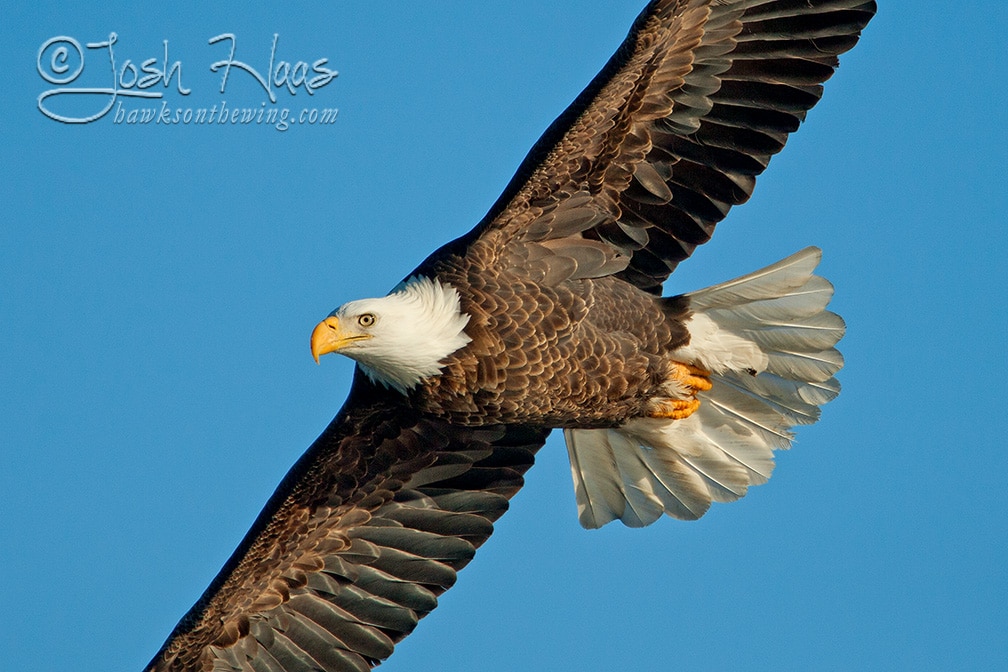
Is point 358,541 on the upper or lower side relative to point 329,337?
lower

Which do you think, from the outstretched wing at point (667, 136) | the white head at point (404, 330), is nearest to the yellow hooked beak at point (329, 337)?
the white head at point (404, 330)

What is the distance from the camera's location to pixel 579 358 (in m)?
6.75

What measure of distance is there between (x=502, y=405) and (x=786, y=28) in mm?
2281

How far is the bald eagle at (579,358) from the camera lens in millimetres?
6676

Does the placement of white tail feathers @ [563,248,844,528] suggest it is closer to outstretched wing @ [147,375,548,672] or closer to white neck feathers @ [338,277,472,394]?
outstretched wing @ [147,375,548,672]

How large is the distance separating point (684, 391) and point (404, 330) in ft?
5.25

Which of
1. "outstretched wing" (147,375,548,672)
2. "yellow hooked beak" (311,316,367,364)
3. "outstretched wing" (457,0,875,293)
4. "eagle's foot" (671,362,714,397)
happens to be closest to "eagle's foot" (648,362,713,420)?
"eagle's foot" (671,362,714,397)

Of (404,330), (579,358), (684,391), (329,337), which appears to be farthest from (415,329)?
(684,391)

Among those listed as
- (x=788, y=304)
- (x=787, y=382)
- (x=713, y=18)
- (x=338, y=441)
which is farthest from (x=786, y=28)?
(x=338, y=441)

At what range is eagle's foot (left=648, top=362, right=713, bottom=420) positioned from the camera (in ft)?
24.1

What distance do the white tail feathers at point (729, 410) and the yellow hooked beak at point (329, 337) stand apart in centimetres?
169

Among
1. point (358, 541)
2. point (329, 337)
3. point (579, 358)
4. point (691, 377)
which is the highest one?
point (691, 377)

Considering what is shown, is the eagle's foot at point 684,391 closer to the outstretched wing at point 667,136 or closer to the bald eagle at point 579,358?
the bald eagle at point 579,358

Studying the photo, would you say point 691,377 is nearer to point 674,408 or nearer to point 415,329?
point 674,408
